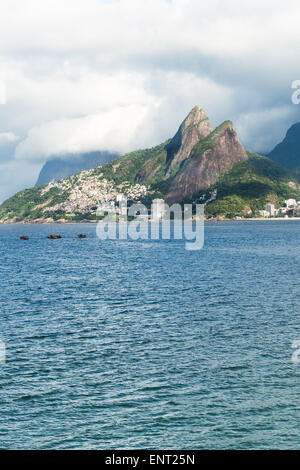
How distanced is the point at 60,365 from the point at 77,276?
5740 centimetres

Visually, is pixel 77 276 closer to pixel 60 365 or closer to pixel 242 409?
pixel 60 365

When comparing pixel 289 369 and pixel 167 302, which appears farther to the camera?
pixel 167 302

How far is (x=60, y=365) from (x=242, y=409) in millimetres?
15354

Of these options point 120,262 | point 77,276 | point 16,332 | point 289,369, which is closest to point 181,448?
point 289,369

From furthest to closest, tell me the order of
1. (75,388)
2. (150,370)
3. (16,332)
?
(16,332)
(150,370)
(75,388)

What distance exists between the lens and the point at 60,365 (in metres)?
37.0

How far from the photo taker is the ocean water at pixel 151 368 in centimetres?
2650

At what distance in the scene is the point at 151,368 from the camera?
118 feet

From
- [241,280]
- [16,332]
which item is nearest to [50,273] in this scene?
[241,280]

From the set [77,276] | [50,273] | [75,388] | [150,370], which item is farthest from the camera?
[50,273]

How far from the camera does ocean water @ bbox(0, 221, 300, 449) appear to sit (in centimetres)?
2650

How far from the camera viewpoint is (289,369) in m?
35.7
